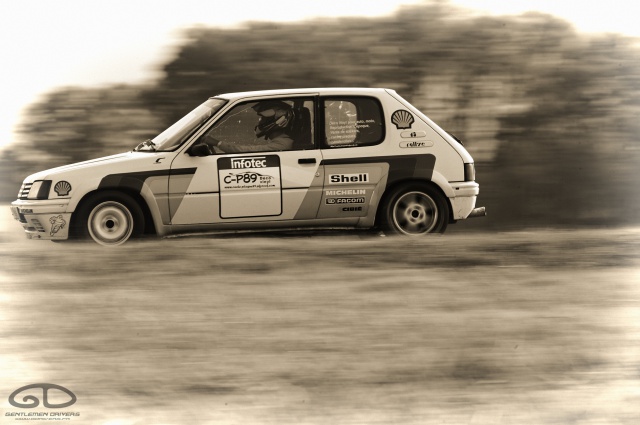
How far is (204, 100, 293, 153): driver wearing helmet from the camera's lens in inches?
399

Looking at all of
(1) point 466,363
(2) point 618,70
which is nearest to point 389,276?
(1) point 466,363

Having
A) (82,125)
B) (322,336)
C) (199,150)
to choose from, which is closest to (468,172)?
(199,150)

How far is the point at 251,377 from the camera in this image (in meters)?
6.12

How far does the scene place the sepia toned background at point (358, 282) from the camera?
6012mm

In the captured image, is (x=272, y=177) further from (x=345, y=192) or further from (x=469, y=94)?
(x=469, y=94)

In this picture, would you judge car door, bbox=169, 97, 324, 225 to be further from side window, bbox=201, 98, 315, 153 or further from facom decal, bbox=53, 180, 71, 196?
facom decal, bbox=53, 180, 71, 196

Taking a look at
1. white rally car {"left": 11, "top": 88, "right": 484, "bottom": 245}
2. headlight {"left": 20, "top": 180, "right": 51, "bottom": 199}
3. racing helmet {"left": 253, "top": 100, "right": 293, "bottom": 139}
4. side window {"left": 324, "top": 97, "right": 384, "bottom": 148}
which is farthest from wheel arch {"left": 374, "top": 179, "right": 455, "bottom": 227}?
headlight {"left": 20, "top": 180, "right": 51, "bottom": 199}

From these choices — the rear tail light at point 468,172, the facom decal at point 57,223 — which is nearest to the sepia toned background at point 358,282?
the facom decal at point 57,223

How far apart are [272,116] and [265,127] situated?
128mm

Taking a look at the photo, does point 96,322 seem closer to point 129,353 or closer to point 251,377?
point 129,353

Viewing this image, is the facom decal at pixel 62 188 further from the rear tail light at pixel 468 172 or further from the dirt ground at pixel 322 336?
the rear tail light at pixel 468 172

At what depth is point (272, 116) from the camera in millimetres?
10227

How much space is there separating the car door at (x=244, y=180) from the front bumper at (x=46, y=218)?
96 cm

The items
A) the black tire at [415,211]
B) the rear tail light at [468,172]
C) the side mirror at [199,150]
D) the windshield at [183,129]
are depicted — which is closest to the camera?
the side mirror at [199,150]
